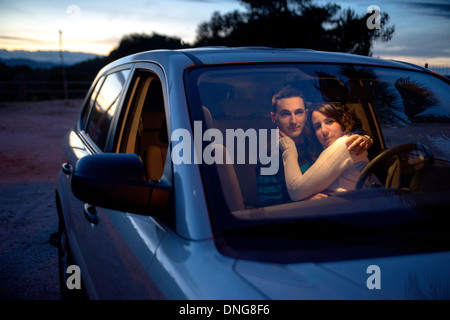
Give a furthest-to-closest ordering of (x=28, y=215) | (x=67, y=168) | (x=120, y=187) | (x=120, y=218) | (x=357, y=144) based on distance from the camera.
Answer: (x=28, y=215)
(x=67, y=168)
(x=357, y=144)
(x=120, y=218)
(x=120, y=187)

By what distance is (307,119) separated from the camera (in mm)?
2080

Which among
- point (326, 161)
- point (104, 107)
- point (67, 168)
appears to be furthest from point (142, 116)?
point (326, 161)

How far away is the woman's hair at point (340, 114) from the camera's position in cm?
204

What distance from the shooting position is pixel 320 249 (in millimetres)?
1247

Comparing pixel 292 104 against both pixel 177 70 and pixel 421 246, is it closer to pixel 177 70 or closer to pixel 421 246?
pixel 177 70

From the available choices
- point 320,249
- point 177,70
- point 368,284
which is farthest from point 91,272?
point 368,284

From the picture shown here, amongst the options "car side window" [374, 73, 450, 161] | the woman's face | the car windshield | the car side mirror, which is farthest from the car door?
"car side window" [374, 73, 450, 161]

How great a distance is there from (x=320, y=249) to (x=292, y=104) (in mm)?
969

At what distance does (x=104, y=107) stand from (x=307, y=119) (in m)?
1.44

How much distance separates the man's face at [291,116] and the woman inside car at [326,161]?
1.5 inches

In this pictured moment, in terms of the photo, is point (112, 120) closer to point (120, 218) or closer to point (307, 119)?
point (120, 218)

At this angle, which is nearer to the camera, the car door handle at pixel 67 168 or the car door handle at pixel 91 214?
→ the car door handle at pixel 91 214

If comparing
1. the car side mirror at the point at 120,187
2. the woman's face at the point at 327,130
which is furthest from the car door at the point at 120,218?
the woman's face at the point at 327,130

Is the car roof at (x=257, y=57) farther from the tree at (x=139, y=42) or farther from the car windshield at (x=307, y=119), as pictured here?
the tree at (x=139, y=42)
